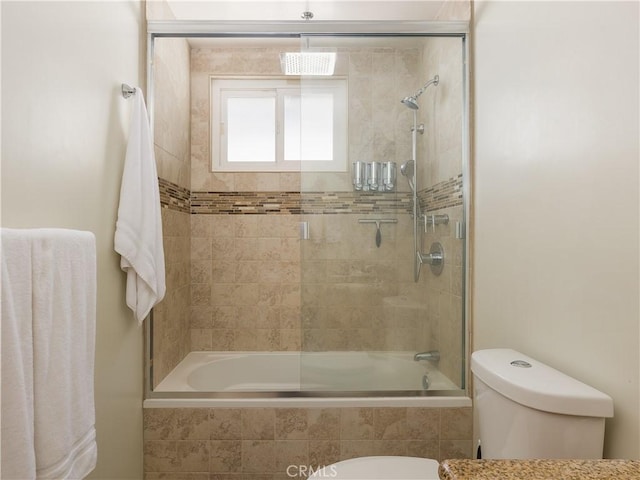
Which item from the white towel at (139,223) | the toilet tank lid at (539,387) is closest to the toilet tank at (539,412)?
the toilet tank lid at (539,387)

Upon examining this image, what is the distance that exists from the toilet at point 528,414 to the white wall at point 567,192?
67mm

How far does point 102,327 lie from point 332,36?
5.45 ft

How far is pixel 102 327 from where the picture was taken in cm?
152

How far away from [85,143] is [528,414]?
1.63 m

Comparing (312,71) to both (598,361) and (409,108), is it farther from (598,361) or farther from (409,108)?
(598,361)

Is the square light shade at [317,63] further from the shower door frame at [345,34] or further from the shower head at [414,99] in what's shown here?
the shower head at [414,99]

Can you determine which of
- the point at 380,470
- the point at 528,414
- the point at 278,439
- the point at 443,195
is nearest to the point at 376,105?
the point at 443,195

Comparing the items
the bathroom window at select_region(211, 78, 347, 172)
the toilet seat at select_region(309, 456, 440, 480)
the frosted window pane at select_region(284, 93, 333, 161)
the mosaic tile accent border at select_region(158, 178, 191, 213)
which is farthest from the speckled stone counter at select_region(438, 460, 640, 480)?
the bathroom window at select_region(211, 78, 347, 172)

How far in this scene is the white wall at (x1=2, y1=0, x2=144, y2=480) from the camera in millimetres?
1047

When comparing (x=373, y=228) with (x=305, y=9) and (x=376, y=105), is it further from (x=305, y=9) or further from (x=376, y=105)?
(x=305, y=9)

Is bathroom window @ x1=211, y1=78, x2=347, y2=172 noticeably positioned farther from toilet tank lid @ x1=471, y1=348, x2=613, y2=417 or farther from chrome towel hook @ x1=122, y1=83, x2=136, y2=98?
toilet tank lid @ x1=471, y1=348, x2=613, y2=417

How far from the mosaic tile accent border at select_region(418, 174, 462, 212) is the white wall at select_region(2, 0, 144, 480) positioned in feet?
4.62

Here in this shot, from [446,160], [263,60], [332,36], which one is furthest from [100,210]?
[263,60]

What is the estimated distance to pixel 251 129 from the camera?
302 centimetres
